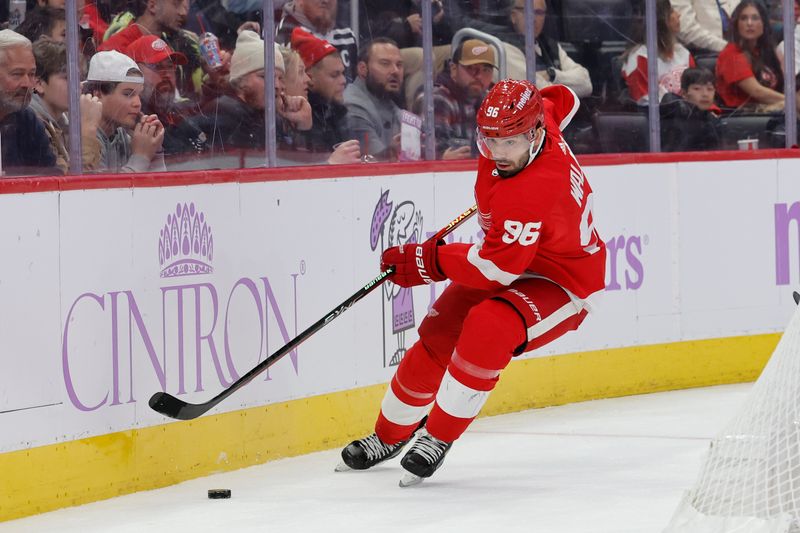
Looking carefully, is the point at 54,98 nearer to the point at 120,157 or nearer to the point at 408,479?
the point at 120,157

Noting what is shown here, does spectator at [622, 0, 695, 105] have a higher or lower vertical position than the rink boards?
higher

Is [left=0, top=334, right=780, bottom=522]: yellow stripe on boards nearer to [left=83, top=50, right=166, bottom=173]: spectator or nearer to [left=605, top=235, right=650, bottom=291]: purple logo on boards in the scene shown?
[left=605, top=235, right=650, bottom=291]: purple logo on boards

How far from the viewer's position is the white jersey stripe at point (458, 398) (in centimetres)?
443

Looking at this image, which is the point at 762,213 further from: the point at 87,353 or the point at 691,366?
the point at 87,353

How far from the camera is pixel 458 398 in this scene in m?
4.44

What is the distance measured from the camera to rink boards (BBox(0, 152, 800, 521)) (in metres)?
4.16

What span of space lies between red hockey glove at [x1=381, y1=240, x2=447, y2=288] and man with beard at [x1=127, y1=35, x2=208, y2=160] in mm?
778

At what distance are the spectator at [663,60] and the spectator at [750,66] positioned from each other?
8.2 inches

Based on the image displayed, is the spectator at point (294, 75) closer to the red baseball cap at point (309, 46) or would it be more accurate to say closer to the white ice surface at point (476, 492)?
the red baseball cap at point (309, 46)

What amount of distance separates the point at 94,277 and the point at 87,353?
8.2 inches

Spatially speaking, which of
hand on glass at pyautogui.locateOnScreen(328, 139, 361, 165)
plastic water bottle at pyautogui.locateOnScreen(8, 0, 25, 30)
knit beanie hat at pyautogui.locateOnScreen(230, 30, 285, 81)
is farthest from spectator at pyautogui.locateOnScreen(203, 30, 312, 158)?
plastic water bottle at pyautogui.locateOnScreen(8, 0, 25, 30)

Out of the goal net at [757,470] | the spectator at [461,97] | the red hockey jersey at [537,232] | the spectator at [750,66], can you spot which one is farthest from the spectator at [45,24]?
the spectator at [750,66]

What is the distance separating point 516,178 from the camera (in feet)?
14.5

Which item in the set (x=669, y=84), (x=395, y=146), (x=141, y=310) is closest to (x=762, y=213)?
(x=669, y=84)
